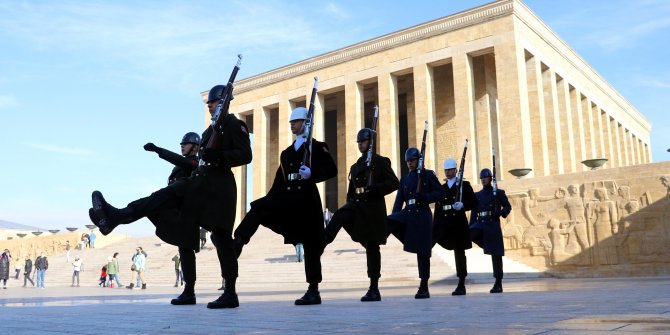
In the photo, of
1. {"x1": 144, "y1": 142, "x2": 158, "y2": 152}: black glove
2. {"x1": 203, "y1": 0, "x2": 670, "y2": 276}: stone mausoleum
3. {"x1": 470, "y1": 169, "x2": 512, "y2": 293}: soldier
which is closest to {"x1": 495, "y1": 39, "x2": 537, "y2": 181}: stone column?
{"x1": 203, "y1": 0, "x2": 670, "y2": 276}: stone mausoleum

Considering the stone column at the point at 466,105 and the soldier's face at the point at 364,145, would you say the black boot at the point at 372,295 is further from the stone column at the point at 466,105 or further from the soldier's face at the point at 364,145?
the stone column at the point at 466,105

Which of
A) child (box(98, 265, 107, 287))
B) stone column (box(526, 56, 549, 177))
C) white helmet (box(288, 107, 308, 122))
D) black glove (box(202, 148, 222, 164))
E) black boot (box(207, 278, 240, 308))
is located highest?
stone column (box(526, 56, 549, 177))

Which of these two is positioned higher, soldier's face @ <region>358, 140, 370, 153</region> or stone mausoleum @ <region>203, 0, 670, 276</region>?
stone mausoleum @ <region>203, 0, 670, 276</region>

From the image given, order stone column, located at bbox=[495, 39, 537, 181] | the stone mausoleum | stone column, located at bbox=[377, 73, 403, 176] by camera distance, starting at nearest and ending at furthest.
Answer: the stone mausoleum, stone column, located at bbox=[495, 39, 537, 181], stone column, located at bbox=[377, 73, 403, 176]

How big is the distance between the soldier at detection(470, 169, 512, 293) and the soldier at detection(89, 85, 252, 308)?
4.47 meters

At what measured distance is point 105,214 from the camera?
5.28 meters

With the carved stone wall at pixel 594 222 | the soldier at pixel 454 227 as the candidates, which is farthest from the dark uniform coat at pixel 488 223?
the carved stone wall at pixel 594 222

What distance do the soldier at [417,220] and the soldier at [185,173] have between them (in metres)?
→ 2.40

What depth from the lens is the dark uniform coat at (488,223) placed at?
879 centimetres

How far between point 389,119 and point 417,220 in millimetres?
23812

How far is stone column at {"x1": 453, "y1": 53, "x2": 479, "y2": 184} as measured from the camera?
27.8 meters

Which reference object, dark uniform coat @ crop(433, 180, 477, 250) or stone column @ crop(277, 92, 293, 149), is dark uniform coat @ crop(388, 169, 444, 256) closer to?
dark uniform coat @ crop(433, 180, 477, 250)

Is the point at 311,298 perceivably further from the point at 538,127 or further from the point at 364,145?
the point at 538,127

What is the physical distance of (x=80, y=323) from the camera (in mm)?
3812
